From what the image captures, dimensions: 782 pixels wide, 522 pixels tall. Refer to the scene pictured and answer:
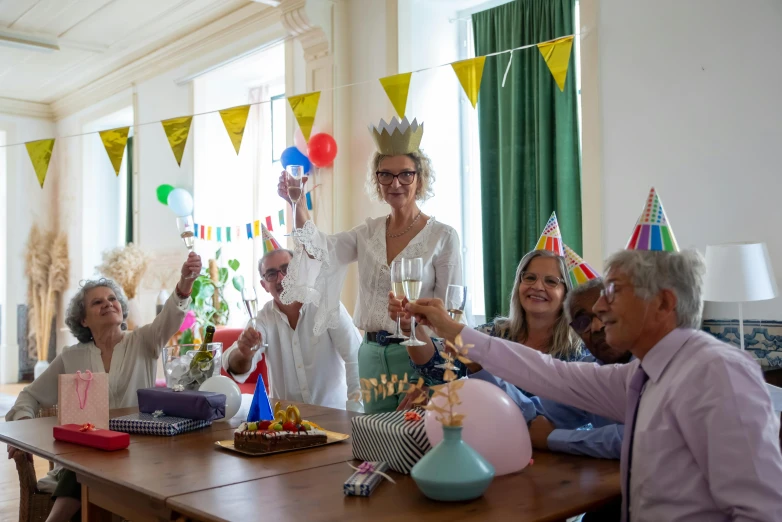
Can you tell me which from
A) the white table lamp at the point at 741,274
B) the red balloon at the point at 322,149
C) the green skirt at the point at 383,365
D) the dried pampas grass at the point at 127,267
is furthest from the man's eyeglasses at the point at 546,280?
the dried pampas grass at the point at 127,267

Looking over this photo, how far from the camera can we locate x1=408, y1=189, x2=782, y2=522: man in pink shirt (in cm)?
124

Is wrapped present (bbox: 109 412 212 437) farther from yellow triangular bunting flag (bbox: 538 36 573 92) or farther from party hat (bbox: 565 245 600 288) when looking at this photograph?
yellow triangular bunting flag (bbox: 538 36 573 92)

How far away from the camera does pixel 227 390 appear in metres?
2.36

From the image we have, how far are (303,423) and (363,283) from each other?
2.95 feet

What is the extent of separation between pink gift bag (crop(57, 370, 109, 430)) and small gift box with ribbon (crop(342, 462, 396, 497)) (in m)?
0.97

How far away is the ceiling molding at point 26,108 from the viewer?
31.1 feet

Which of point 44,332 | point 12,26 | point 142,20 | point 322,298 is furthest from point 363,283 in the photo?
point 44,332

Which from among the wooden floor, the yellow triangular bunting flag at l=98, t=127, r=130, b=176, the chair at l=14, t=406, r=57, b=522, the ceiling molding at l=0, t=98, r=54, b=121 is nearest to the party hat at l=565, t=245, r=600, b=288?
the chair at l=14, t=406, r=57, b=522

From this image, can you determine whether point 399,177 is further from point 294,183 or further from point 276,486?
point 276,486

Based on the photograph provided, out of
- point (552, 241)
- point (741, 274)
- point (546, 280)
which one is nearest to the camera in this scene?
point (546, 280)

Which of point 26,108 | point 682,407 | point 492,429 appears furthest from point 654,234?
point 26,108

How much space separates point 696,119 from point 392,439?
2.60 meters

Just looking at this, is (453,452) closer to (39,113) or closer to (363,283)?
(363,283)

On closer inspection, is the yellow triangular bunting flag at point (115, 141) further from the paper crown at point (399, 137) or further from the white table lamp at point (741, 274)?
the white table lamp at point (741, 274)
